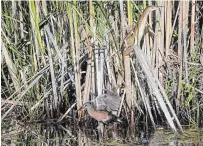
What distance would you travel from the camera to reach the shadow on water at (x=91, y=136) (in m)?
3.67

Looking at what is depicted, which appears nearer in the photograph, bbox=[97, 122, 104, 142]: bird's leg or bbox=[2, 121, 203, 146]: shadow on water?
bbox=[2, 121, 203, 146]: shadow on water

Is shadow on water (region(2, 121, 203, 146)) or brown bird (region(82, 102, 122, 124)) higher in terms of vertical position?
brown bird (region(82, 102, 122, 124))

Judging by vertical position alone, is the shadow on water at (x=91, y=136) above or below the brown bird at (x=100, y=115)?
below

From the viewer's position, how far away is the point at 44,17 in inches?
168

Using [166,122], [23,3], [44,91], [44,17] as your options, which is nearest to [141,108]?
[166,122]

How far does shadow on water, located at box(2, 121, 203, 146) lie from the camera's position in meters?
3.67

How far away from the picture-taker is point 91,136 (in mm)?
3867

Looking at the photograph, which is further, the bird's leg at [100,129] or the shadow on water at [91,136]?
the bird's leg at [100,129]

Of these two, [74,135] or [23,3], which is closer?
[74,135]

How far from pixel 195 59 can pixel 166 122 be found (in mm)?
642

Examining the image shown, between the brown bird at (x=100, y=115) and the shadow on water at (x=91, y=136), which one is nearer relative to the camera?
the shadow on water at (x=91, y=136)

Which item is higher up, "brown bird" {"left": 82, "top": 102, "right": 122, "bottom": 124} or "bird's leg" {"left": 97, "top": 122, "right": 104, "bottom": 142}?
"brown bird" {"left": 82, "top": 102, "right": 122, "bottom": 124}

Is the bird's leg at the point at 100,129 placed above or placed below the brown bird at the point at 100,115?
below

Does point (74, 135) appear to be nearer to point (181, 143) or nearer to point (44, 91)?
point (44, 91)
